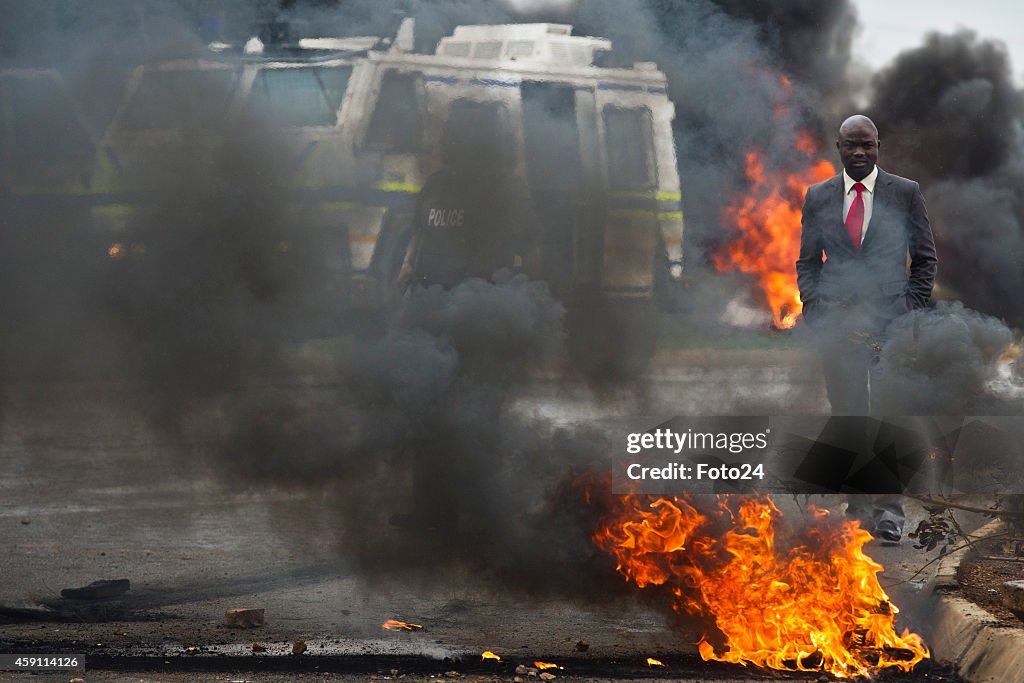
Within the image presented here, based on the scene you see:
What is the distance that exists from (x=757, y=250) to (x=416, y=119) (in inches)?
82.7

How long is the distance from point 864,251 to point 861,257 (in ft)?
0.10

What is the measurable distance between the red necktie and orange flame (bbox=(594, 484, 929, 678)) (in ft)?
4.67

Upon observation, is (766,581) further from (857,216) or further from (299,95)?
(299,95)

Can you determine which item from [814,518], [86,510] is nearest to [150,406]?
[86,510]

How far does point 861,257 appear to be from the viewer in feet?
18.1

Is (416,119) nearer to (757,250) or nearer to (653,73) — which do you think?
(653,73)

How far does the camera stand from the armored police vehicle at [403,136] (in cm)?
625

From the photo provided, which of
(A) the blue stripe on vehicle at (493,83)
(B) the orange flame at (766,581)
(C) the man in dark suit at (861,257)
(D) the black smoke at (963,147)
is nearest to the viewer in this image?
(B) the orange flame at (766,581)

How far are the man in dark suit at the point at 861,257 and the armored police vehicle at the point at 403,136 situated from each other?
121cm

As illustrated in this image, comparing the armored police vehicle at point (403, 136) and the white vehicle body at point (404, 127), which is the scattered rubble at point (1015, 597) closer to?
the armored police vehicle at point (403, 136)

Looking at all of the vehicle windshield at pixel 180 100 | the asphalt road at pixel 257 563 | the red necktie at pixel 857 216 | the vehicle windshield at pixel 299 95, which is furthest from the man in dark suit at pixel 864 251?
the vehicle windshield at pixel 180 100

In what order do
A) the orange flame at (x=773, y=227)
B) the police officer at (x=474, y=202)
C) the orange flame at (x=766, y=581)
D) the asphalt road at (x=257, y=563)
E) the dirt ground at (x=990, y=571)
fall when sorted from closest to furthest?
the orange flame at (x=766, y=581) → the asphalt road at (x=257, y=563) → the dirt ground at (x=990, y=571) → the police officer at (x=474, y=202) → the orange flame at (x=773, y=227)

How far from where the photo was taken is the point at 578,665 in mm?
4246

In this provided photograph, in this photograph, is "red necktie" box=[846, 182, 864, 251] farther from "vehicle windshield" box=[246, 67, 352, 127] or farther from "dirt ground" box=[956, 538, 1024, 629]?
"vehicle windshield" box=[246, 67, 352, 127]
